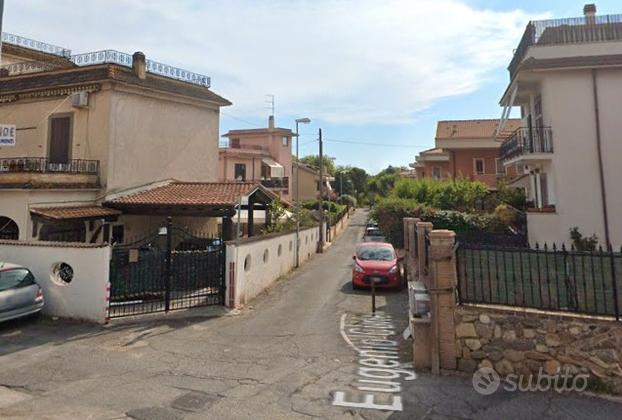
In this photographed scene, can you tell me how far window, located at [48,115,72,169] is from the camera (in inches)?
655

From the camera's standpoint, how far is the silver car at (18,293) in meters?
8.55

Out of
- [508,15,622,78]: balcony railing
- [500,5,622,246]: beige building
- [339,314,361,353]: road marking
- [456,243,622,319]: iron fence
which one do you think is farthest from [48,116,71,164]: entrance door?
[508,15,622,78]: balcony railing

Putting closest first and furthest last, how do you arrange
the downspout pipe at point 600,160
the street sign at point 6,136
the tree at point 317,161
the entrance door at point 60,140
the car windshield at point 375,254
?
the street sign at point 6,136 → the car windshield at point 375,254 → the downspout pipe at point 600,160 → the entrance door at point 60,140 → the tree at point 317,161

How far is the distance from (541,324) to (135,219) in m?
16.4

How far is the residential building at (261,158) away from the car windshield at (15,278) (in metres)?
28.0

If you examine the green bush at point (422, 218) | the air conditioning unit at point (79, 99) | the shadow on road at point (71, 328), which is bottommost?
the shadow on road at point (71, 328)

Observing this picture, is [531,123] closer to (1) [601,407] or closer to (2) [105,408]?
(1) [601,407]

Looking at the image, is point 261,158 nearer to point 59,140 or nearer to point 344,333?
point 59,140

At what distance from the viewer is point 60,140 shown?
663 inches

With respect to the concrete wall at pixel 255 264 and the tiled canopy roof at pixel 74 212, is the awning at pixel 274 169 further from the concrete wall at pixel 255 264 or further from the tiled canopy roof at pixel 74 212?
the tiled canopy roof at pixel 74 212

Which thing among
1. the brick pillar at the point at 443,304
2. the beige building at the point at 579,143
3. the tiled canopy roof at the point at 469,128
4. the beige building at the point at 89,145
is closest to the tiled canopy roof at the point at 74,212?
the beige building at the point at 89,145

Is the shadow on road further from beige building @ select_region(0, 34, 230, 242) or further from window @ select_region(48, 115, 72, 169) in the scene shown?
window @ select_region(48, 115, 72, 169)

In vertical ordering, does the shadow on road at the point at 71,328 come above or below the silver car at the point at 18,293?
below

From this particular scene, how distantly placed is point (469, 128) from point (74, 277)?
36.0m
